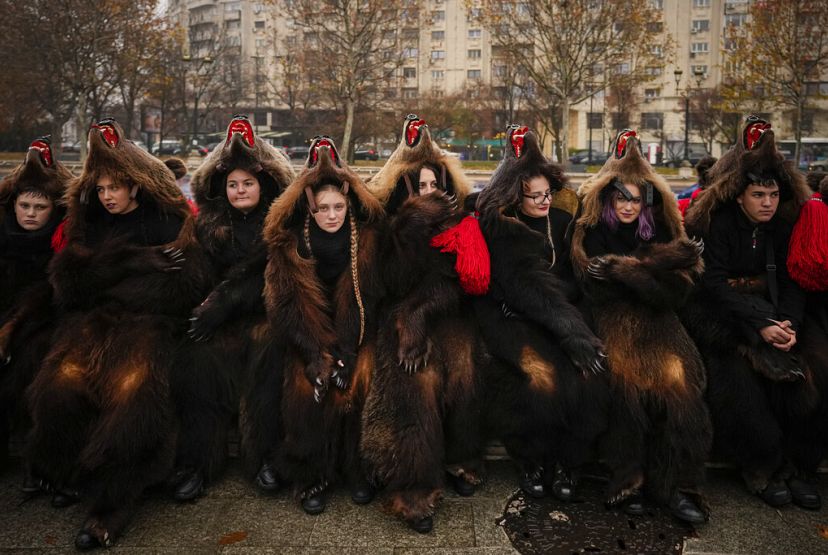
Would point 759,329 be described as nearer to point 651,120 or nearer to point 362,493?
point 362,493

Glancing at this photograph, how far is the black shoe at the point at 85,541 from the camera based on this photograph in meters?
3.12

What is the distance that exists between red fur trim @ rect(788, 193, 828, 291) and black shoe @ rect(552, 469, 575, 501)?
6.25 ft

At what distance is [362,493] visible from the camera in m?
3.60

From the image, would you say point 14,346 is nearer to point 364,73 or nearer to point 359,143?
point 364,73

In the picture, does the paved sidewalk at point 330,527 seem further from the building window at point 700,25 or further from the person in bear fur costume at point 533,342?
the building window at point 700,25

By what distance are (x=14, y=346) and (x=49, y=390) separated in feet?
2.21

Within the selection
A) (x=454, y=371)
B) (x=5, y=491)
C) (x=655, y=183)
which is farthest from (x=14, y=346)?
(x=655, y=183)

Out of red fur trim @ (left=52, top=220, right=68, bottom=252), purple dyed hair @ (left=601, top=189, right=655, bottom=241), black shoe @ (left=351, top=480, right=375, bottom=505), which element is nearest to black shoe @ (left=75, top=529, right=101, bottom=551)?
black shoe @ (left=351, top=480, right=375, bottom=505)

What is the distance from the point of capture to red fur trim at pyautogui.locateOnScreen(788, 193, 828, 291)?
12.7 feet

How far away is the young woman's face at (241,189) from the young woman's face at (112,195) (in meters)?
0.63

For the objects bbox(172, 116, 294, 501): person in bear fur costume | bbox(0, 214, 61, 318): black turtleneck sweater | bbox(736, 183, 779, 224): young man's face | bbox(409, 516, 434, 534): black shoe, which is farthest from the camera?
bbox(0, 214, 61, 318): black turtleneck sweater

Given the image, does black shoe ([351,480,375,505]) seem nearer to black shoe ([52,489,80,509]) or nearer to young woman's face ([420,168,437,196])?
black shoe ([52,489,80,509])

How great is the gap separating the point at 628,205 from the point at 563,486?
1.74 meters

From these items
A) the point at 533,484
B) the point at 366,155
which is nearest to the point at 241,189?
the point at 533,484
